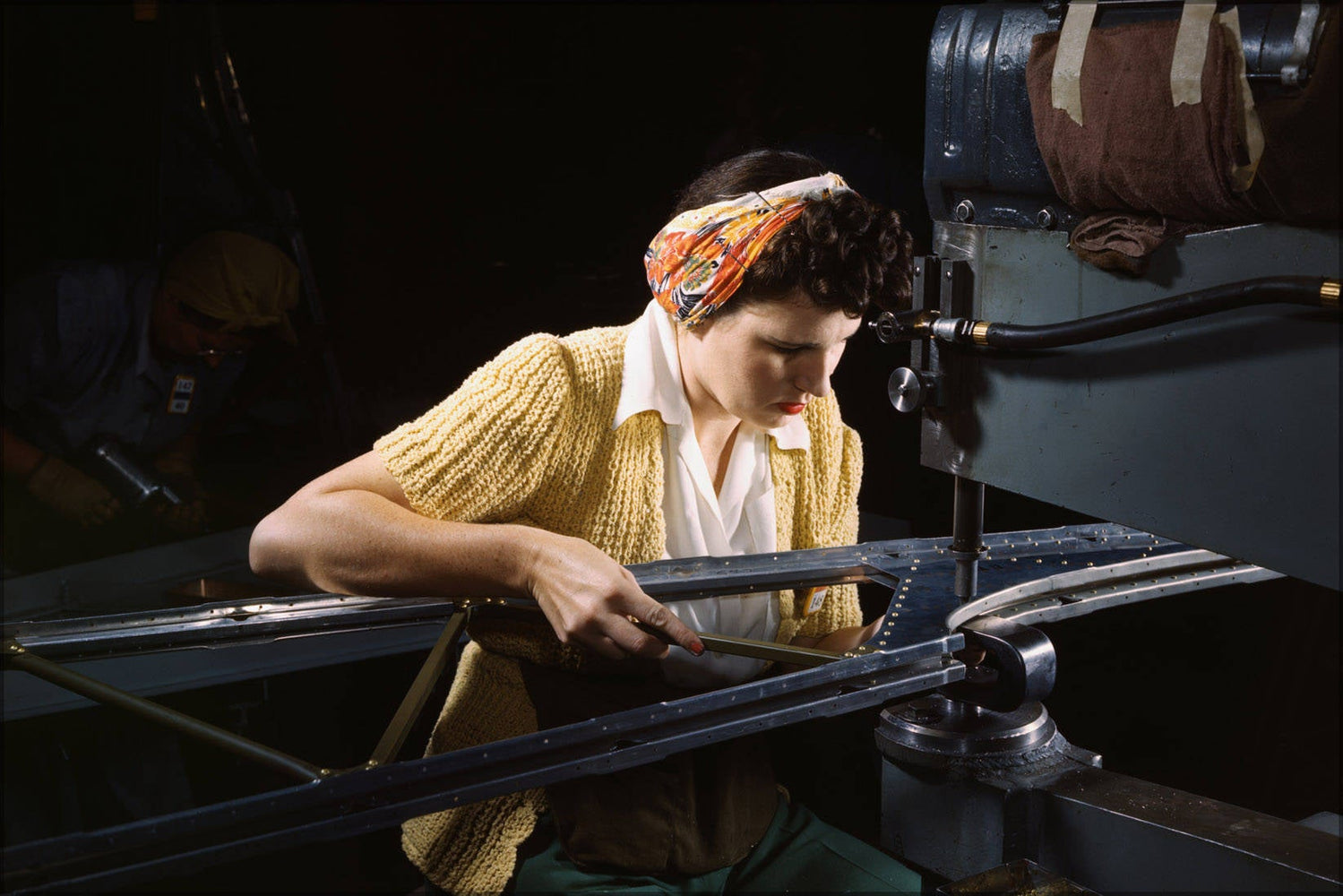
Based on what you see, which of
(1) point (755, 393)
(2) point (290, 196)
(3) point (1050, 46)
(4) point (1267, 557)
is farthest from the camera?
(2) point (290, 196)

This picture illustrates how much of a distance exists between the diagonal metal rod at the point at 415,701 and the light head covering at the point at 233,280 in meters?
2.37

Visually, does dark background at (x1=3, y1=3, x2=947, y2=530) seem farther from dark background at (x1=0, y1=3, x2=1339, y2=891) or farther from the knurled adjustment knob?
the knurled adjustment knob

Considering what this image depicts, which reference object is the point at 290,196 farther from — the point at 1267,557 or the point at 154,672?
the point at 1267,557

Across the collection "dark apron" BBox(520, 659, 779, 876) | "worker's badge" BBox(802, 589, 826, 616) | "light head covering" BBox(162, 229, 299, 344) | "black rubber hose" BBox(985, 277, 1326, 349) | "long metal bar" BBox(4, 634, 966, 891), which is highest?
"black rubber hose" BBox(985, 277, 1326, 349)

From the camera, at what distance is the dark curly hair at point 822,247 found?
1567 mm

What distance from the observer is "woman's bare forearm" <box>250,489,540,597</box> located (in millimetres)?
1578

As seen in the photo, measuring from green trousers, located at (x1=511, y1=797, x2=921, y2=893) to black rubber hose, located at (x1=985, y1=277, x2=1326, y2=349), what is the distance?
0.86 metres

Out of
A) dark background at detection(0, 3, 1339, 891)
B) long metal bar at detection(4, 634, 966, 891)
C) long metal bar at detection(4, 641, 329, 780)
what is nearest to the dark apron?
long metal bar at detection(4, 634, 966, 891)

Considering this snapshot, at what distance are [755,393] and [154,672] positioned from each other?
5.08 ft

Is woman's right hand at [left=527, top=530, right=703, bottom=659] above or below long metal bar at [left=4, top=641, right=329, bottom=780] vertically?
above

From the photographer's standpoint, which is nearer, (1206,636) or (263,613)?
(263,613)

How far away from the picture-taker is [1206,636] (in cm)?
382

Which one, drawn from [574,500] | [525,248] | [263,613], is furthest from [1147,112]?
[525,248]

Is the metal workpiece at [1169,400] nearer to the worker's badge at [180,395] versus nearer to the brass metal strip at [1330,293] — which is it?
the brass metal strip at [1330,293]
